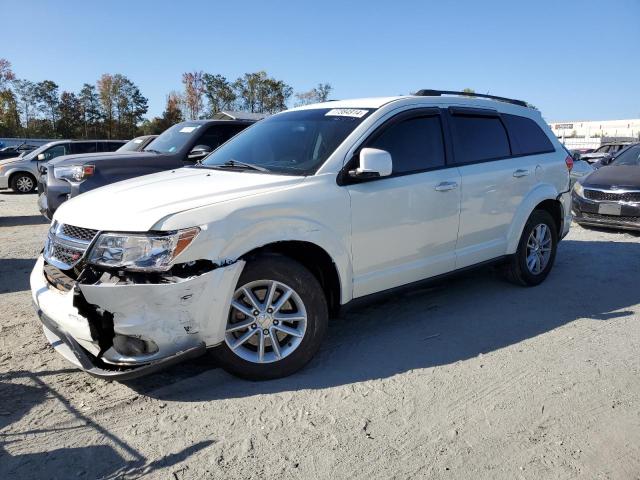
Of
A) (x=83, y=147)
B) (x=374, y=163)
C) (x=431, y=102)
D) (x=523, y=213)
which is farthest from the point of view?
(x=83, y=147)

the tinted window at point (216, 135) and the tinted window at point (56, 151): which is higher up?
the tinted window at point (216, 135)

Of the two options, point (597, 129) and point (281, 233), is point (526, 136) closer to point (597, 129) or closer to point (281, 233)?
point (281, 233)

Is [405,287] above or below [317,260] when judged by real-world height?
below

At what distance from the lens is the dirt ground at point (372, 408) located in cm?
265

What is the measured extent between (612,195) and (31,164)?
1633cm

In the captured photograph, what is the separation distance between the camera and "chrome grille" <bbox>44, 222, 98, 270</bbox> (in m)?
3.25

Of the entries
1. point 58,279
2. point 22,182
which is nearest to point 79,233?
point 58,279

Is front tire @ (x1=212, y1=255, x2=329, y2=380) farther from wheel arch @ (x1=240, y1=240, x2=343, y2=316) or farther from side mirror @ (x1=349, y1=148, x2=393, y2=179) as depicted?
side mirror @ (x1=349, y1=148, x2=393, y2=179)

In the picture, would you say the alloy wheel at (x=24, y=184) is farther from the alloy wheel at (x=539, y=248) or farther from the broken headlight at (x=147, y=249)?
the alloy wheel at (x=539, y=248)

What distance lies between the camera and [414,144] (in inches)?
171

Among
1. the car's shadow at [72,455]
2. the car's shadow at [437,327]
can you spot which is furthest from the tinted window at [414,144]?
the car's shadow at [72,455]

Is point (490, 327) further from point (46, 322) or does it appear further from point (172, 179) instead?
point (46, 322)

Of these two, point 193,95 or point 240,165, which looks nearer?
point 240,165

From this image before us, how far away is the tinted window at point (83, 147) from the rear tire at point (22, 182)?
158 centimetres
